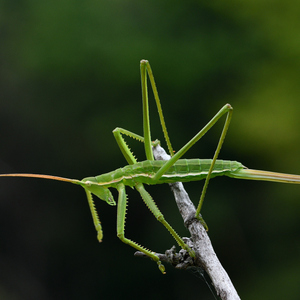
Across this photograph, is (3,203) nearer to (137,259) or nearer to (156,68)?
(137,259)

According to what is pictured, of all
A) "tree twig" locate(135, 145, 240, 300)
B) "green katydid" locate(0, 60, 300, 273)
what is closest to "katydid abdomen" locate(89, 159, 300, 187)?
"green katydid" locate(0, 60, 300, 273)

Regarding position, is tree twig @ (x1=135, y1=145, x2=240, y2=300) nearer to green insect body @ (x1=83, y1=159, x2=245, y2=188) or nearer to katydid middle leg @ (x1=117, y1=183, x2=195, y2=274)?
katydid middle leg @ (x1=117, y1=183, x2=195, y2=274)

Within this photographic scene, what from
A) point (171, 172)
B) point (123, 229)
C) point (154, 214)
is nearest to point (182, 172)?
point (171, 172)

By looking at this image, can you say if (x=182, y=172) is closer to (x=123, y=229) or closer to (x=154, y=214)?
(x=154, y=214)

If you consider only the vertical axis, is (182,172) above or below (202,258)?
above

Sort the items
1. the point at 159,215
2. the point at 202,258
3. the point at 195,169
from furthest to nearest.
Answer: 1. the point at 195,169
2. the point at 159,215
3. the point at 202,258

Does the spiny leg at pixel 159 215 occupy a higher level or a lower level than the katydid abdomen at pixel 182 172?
lower

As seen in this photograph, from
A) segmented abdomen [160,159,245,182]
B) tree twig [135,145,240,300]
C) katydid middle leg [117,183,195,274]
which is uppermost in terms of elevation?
segmented abdomen [160,159,245,182]

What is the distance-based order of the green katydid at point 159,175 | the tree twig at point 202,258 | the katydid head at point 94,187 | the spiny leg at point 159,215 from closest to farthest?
1. the tree twig at point 202,258
2. the spiny leg at point 159,215
3. the green katydid at point 159,175
4. the katydid head at point 94,187

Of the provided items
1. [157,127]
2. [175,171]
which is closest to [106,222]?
[157,127]

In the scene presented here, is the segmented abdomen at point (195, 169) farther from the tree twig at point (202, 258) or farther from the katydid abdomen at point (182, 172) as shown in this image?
the tree twig at point (202, 258)

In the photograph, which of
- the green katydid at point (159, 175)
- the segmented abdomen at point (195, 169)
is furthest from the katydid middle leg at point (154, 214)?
the segmented abdomen at point (195, 169)
